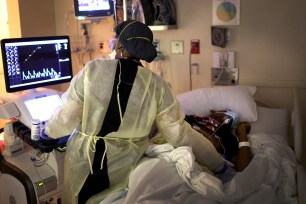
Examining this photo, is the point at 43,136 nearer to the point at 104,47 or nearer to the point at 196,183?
the point at 196,183

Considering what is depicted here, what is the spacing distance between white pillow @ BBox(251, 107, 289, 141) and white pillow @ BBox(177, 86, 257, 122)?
0.18 feet

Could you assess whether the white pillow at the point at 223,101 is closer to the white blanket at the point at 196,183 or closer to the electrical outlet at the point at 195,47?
the electrical outlet at the point at 195,47

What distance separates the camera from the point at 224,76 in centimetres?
265

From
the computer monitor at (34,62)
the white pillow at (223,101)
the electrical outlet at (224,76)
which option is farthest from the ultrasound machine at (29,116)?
the electrical outlet at (224,76)

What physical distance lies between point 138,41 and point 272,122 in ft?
3.83

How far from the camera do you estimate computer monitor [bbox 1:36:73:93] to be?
187 centimetres

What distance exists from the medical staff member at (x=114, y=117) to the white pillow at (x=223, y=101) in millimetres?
736

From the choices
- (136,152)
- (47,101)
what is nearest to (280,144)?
(136,152)

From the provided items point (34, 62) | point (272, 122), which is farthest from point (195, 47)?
point (34, 62)

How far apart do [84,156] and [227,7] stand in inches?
62.6

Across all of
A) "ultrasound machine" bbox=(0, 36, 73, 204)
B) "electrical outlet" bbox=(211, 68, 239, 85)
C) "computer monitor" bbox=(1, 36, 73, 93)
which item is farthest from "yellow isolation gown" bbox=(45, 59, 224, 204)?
"electrical outlet" bbox=(211, 68, 239, 85)

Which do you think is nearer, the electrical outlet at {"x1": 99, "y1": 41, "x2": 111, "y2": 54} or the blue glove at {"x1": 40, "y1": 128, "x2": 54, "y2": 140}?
the blue glove at {"x1": 40, "y1": 128, "x2": 54, "y2": 140}

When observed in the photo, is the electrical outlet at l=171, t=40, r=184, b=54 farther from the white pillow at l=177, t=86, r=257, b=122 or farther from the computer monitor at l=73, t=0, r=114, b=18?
the computer monitor at l=73, t=0, r=114, b=18

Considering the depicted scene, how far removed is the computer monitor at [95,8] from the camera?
2.83 m
